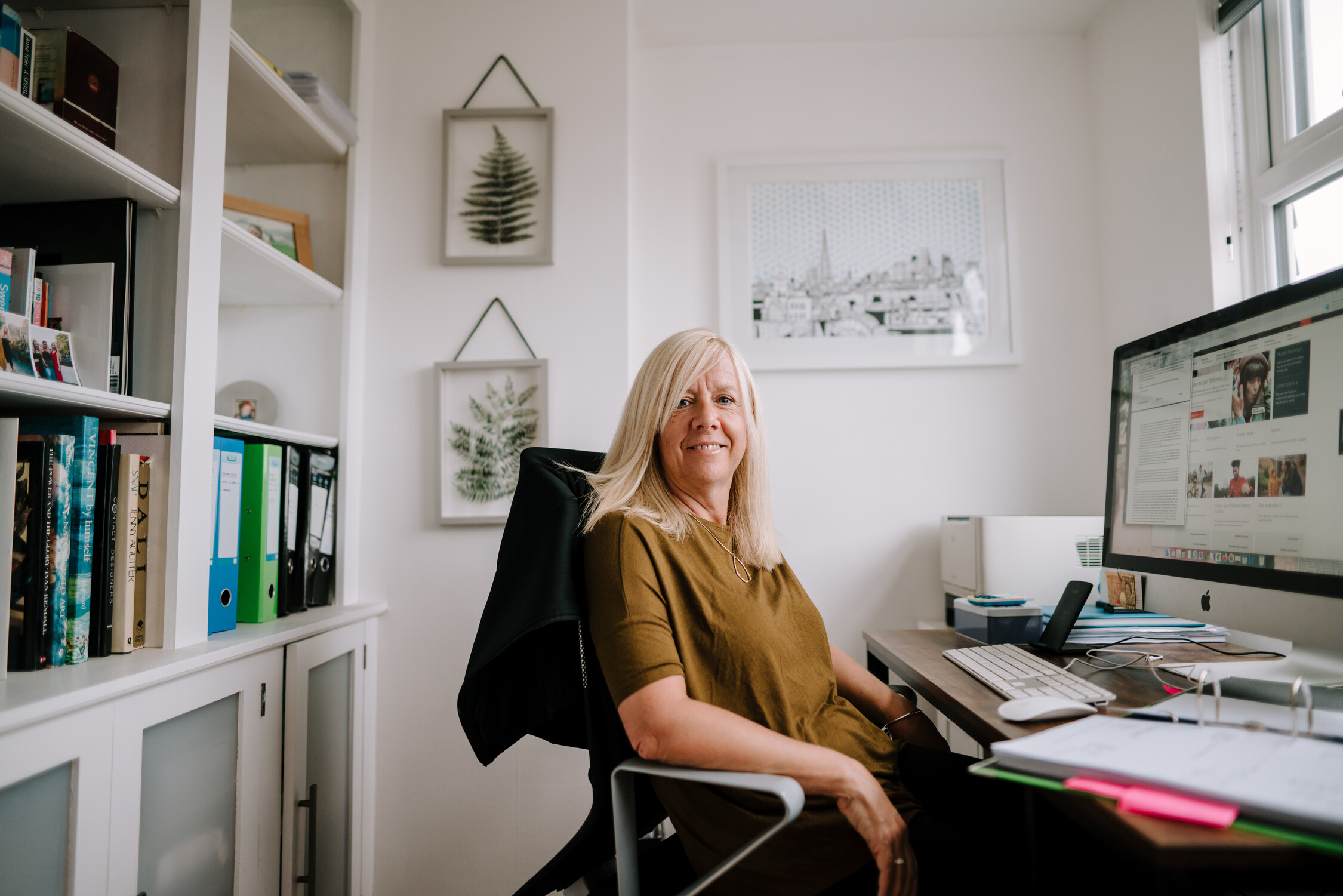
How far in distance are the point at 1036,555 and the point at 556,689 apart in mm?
1398

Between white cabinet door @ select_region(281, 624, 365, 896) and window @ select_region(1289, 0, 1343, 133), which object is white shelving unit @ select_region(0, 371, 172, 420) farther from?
window @ select_region(1289, 0, 1343, 133)

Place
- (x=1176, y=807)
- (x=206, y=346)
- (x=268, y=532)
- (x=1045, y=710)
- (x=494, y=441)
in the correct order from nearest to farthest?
(x=1176, y=807), (x=1045, y=710), (x=206, y=346), (x=268, y=532), (x=494, y=441)

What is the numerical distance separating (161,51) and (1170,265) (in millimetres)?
2452

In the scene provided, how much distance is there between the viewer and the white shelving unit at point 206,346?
106cm

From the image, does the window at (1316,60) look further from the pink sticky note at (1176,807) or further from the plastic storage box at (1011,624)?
the pink sticky note at (1176,807)

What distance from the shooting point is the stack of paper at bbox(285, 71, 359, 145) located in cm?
179

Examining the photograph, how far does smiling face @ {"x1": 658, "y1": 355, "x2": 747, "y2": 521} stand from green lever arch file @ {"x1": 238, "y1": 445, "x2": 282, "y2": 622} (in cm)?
90

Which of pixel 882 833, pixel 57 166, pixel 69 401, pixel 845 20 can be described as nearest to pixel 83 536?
pixel 69 401

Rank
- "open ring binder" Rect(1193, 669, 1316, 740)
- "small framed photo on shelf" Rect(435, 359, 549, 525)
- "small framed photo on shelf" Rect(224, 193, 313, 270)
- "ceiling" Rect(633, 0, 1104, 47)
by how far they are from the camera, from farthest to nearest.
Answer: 1. "ceiling" Rect(633, 0, 1104, 47)
2. "small framed photo on shelf" Rect(435, 359, 549, 525)
3. "small framed photo on shelf" Rect(224, 193, 313, 270)
4. "open ring binder" Rect(1193, 669, 1316, 740)

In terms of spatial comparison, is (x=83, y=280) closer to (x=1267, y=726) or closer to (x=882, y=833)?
(x=882, y=833)

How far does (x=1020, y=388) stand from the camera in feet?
7.54

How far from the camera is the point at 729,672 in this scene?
1117mm

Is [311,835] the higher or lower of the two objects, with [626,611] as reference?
lower

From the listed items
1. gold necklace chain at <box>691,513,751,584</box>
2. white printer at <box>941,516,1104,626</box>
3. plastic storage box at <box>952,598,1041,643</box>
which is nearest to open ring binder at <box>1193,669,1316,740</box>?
plastic storage box at <box>952,598,1041,643</box>
